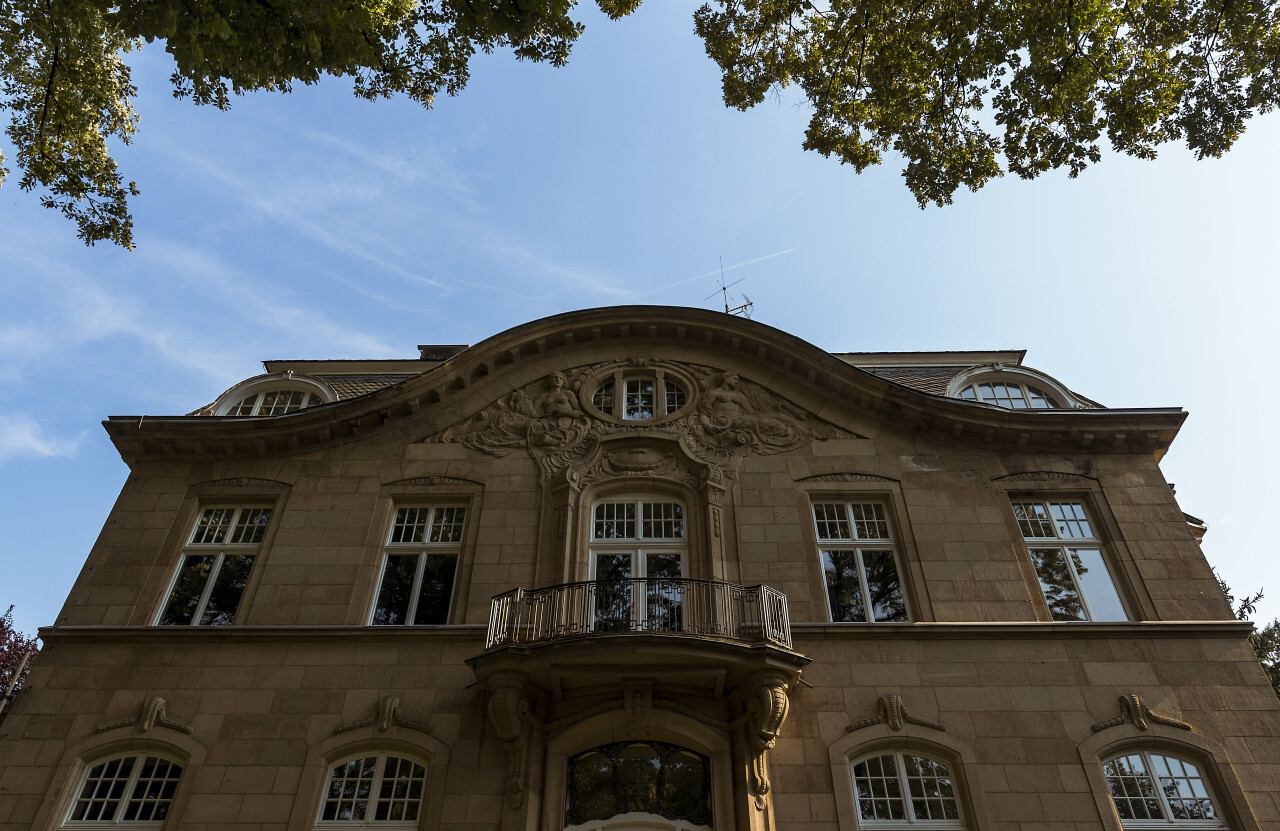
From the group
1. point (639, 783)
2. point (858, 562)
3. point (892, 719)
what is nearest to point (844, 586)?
point (858, 562)

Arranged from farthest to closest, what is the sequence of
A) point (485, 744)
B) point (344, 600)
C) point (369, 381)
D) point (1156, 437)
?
point (369, 381) < point (1156, 437) < point (344, 600) < point (485, 744)

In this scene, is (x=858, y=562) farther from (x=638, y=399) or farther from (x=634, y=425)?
(x=638, y=399)

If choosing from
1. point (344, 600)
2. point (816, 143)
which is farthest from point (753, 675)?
point (816, 143)

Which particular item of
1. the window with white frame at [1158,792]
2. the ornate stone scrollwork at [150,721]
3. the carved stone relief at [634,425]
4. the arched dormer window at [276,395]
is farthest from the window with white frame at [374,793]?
the window with white frame at [1158,792]

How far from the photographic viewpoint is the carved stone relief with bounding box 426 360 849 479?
50.6 feet

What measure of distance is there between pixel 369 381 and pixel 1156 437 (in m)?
16.3

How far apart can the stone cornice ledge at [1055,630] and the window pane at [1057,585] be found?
25.5 inches

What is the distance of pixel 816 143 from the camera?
12734 mm

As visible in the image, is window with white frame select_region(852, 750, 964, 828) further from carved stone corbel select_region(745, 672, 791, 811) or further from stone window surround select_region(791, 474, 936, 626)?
stone window surround select_region(791, 474, 936, 626)

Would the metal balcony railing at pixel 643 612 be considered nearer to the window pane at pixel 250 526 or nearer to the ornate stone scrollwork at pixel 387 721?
the ornate stone scrollwork at pixel 387 721

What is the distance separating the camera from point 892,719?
38.7ft

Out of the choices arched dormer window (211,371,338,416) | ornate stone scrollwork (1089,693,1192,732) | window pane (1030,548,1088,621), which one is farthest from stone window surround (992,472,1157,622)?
arched dormer window (211,371,338,416)

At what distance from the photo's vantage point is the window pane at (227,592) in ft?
45.1

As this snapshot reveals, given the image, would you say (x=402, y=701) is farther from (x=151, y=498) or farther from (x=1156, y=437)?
(x=1156, y=437)
